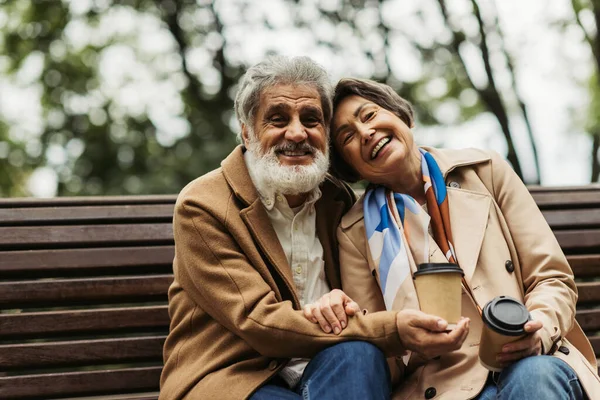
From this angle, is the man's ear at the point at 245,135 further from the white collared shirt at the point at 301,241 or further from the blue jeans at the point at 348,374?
the blue jeans at the point at 348,374

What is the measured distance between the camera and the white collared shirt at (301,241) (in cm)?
307

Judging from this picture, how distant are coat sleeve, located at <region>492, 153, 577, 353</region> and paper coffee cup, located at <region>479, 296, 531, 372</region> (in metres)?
0.24

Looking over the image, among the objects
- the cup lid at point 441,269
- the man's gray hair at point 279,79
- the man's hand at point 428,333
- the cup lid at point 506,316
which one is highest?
the man's gray hair at point 279,79

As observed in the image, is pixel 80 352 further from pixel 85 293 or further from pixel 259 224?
pixel 259 224

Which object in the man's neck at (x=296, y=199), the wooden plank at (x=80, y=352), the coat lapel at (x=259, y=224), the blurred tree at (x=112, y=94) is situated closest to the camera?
the coat lapel at (x=259, y=224)

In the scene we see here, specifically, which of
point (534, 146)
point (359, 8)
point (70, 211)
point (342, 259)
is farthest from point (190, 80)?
point (342, 259)

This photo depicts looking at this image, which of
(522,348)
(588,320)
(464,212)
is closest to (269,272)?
Result: (464,212)

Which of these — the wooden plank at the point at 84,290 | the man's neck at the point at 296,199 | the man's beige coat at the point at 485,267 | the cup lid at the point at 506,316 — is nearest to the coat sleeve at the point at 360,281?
the man's beige coat at the point at 485,267

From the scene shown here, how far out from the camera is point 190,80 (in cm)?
1138

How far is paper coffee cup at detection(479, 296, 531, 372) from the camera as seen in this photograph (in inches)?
95.7

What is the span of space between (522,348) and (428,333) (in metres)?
0.32

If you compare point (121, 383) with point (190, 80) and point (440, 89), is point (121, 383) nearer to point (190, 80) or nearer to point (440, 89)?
point (190, 80)

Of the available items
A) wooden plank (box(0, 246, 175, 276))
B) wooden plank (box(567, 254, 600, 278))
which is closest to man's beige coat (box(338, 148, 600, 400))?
wooden plank (box(567, 254, 600, 278))

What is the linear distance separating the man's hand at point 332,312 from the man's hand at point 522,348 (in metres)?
0.53
